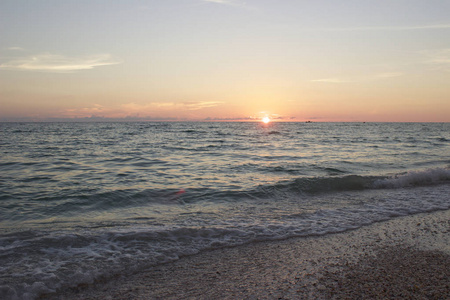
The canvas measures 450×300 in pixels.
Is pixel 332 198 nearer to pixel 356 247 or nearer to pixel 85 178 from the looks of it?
pixel 356 247

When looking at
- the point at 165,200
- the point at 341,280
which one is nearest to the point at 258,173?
the point at 165,200

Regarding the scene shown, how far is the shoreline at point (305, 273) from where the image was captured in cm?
323

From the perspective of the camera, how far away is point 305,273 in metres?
3.66

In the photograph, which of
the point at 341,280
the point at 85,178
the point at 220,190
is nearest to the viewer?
the point at 341,280

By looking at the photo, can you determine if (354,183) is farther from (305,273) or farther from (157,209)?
(305,273)

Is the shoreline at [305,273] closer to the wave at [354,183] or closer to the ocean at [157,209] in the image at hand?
the ocean at [157,209]

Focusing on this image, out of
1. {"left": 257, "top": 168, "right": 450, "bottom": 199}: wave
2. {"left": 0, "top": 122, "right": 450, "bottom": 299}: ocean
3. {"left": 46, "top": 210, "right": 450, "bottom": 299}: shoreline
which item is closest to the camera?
{"left": 46, "top": 210, "right": 450, "bottom": 299}: shoreline

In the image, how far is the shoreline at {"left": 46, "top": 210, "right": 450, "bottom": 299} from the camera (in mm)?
3232

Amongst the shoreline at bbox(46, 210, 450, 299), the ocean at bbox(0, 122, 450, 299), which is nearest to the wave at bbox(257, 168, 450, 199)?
the ocean at bbox(0, 122, 450, 299)

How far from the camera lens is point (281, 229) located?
5430 millimetres

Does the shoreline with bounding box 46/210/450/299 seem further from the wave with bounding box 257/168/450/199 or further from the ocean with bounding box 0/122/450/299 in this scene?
the wave with bounding box 257/168/450/199

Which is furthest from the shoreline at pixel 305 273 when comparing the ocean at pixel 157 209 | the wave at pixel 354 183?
the wave at pixel 354 183

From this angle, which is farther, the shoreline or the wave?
the wave

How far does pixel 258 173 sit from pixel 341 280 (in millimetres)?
8414
